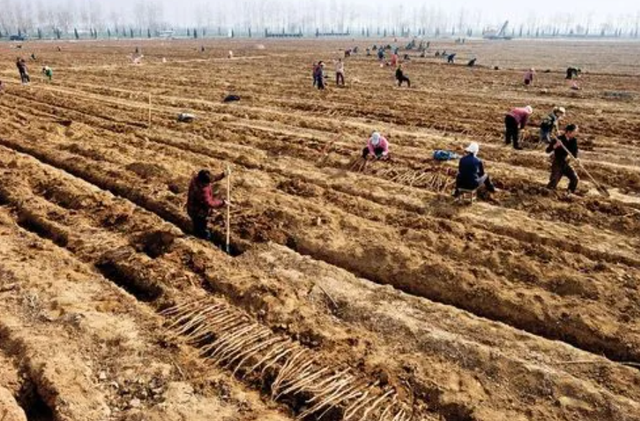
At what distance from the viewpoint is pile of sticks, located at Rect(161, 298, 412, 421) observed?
5.07m

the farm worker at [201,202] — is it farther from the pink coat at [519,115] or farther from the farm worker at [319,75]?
the farm worker at [319,75]

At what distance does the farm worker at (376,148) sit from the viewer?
40.2ft

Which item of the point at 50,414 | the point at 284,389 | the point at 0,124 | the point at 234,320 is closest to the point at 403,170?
the point at 234,320

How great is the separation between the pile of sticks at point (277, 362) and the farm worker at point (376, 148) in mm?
6581

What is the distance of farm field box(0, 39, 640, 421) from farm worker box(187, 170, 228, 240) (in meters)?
0.29

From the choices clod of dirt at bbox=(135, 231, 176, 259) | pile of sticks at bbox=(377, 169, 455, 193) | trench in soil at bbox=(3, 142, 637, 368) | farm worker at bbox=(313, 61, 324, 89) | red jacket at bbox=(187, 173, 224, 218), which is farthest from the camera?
farm worker at bbox=(313, 61, 324, 89)

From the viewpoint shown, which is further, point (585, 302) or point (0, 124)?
point (0, 124)

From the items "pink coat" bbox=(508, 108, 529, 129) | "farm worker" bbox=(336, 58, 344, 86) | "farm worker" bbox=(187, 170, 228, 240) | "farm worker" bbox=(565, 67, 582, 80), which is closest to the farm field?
"farm worker" bbox=(187, 170, 228, 240)

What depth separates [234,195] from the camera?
400 inches

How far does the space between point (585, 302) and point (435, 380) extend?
2689 millimetres

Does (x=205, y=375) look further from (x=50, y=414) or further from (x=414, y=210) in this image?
(x=414, y=210)

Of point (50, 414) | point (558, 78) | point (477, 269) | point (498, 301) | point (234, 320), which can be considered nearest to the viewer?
point (50, 414)

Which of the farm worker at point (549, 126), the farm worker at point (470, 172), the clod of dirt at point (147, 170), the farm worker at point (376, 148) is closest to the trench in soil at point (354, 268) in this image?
the clod of dirt at point (147, 170)

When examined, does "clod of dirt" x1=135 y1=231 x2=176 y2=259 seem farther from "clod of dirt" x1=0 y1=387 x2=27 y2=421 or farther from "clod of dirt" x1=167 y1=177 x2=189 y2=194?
"clod of dirt" x1=0 y1=387 x2=27 y2=421
